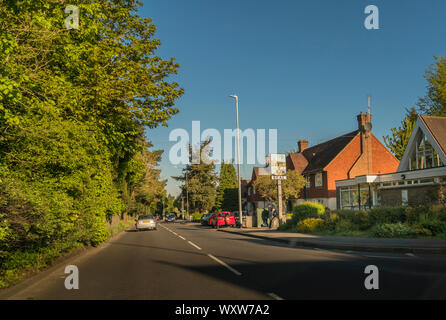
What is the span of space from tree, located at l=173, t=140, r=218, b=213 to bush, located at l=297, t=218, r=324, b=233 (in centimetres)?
4825

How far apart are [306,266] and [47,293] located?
20.4ft

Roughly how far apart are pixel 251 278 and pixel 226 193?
64186mm

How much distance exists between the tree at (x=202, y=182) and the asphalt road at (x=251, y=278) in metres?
58.7

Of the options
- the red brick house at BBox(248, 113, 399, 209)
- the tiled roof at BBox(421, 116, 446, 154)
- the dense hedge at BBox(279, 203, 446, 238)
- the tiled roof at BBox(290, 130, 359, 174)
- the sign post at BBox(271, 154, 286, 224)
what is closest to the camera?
the dense hedge at BBox(279, 203, 446, 238)

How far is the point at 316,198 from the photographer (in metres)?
45.1

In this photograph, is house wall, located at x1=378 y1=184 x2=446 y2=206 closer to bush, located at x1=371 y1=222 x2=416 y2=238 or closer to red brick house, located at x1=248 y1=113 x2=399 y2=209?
bush, located at x1=371 y1=222 x2=416 y2=238

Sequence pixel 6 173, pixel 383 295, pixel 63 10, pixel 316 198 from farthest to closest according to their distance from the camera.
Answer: pixel 316 198
pixel 63 10
pixel 6 173
pixel 383 295

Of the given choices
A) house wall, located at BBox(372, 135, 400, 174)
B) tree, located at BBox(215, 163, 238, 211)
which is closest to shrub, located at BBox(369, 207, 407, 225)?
house wall, located at BBox(372, 135, 400, 174)

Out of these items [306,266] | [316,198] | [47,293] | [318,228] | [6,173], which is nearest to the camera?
[47,293]

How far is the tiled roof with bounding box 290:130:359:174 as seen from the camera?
1785 inches

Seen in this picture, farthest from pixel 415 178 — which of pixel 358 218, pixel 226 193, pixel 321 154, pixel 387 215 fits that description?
pixel 226 193

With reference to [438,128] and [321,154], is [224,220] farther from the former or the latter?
[438,128]
